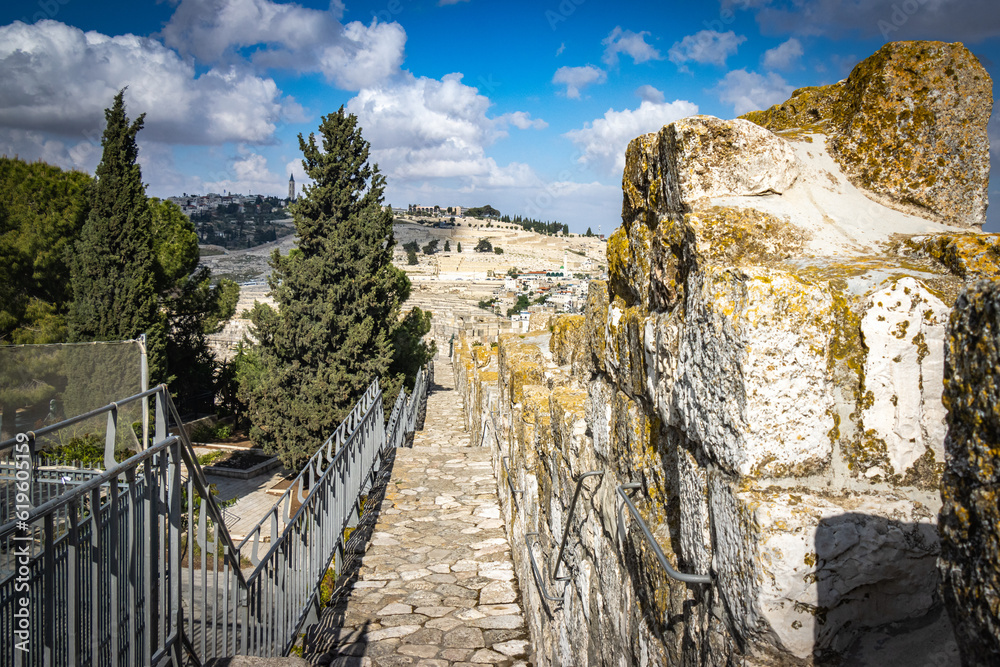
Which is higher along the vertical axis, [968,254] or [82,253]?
[82,253]

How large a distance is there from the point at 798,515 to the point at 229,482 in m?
15.7

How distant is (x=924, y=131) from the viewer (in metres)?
1.72

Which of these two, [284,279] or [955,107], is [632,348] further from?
[284,279]

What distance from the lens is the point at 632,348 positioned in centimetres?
212

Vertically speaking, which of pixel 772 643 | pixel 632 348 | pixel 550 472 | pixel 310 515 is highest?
pixel 632 348

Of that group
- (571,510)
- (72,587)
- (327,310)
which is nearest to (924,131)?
(571,510)

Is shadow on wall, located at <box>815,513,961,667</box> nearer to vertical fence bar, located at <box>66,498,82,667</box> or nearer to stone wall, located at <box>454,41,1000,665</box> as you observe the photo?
stone wall, located at <box>454,41,1000,665</box>

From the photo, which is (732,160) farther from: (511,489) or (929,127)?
(511,489)

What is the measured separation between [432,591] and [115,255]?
1520 cm

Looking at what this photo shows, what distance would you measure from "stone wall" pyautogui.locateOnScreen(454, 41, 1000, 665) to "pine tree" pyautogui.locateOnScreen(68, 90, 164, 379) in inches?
667

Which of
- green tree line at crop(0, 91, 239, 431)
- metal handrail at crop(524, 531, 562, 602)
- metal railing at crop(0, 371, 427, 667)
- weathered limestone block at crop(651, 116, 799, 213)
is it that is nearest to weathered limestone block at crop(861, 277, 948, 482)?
weathered limestone block at crop(651, 116, 799, 213)

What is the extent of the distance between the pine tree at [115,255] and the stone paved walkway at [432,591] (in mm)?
11994

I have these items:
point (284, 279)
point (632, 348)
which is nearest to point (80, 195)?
point (284, 279)

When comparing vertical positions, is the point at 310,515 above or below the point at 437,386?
above
